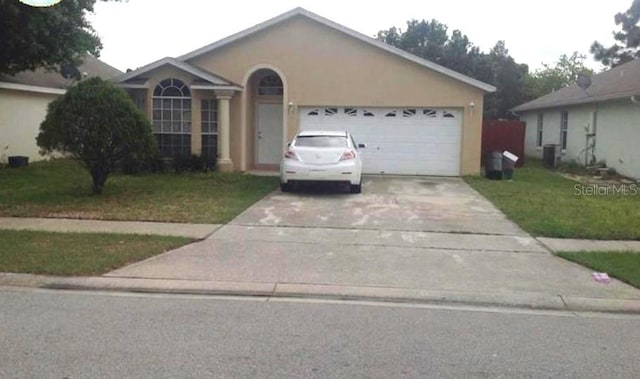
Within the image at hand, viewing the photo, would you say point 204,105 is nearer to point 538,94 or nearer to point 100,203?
point 100,203

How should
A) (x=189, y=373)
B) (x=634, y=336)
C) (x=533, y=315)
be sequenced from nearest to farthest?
(x=189, y=373), (x=634, y=336), (x=533, y=315)

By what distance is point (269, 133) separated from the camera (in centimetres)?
2075

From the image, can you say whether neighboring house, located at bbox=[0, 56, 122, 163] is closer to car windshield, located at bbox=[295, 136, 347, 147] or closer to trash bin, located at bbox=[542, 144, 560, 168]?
car windshield, located at bbox=[295, 136, 347, 147]

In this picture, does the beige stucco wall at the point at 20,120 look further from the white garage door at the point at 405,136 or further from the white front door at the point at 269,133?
the white garage door at the point at 405,136

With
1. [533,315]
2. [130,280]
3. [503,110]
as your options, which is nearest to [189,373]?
[130,280]

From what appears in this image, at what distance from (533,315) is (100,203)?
360 inches

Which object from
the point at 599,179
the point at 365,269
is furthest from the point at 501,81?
the point at 365,269

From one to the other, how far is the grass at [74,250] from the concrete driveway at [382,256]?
0.32 metres

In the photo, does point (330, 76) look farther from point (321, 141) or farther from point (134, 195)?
point (134, 195)

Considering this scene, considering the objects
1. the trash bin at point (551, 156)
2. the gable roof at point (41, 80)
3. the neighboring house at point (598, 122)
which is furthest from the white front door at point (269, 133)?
the trash bin at point (551, 156)

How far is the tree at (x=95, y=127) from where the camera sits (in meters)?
12.6

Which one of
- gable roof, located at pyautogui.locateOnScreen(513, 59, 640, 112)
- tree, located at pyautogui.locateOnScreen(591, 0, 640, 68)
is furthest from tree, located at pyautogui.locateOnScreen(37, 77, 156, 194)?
tree, located at pyautogui.locateOnScreen(591, 0, 640, 68)

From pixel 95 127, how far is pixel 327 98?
859cm

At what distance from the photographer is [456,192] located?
15.7 m
